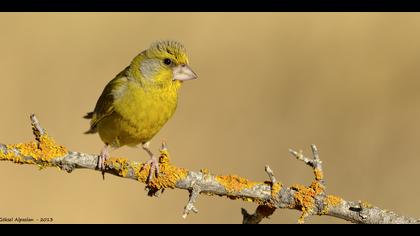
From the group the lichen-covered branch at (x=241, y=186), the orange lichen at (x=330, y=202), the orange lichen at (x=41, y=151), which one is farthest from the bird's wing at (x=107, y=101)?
the orange lichen at (x=330, y=202)

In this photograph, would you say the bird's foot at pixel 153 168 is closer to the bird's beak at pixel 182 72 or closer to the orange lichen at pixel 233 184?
the orange lichen at pixel 233 184

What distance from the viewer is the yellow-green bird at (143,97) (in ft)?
20.9

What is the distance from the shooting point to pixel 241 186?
17.4 feet

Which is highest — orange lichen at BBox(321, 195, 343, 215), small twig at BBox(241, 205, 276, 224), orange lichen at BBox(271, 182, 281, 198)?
orange lichen at BBox(321, 195, 343, 215)

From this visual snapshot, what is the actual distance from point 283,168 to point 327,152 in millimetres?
626

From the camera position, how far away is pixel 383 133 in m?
9.23

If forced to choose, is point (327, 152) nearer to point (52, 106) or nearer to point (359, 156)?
point (359, 156)

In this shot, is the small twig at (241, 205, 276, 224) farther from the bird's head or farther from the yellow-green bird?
the bird's head

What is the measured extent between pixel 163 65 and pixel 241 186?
1750 mm

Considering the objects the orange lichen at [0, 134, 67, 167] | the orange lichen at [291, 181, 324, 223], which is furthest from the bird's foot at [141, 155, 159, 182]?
the orange lichen at [291, 181, 324, 223]

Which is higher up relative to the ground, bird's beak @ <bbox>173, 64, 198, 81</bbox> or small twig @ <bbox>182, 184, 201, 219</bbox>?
bird's beak @ <bbox>173, 64, 198, 81</bbox>

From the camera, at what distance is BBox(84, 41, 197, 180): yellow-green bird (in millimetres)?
6375

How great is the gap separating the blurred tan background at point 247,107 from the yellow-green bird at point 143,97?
2.14 m

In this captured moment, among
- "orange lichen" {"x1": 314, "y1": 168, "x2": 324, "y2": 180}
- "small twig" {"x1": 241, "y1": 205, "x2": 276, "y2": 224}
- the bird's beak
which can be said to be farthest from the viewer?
the bird's beak
